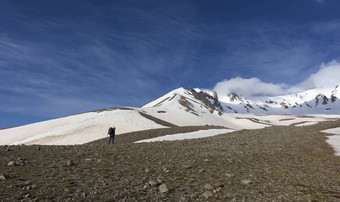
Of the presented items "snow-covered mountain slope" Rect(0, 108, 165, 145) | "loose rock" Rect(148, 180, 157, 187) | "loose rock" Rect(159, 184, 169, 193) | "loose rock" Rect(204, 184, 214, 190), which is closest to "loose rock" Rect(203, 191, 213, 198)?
"loose rock" Rect(204, 184, 214, 190)

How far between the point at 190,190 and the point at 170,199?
1.45 metres

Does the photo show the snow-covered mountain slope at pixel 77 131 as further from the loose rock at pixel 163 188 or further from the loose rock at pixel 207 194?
the loose rock at pixel 207 194

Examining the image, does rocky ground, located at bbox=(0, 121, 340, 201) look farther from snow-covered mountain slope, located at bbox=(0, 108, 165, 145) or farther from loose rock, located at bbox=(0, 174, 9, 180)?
snow-covered mountain slope, located at bbox=(0, 108, 165, 145)

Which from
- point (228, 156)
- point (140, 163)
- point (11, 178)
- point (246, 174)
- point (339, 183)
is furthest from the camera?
point (228, 156)

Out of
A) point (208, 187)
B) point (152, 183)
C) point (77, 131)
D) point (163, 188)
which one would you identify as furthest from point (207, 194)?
point (77, 131)

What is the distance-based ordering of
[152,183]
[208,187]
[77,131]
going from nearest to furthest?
[208,187] → [152,183] → [77,131]

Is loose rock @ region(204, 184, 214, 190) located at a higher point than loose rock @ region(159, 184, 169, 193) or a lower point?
lower

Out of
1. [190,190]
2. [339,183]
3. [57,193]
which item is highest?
[57,193]

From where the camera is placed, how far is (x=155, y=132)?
51562mm

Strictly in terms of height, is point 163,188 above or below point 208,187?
above

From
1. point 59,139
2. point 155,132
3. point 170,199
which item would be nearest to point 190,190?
point 170,199

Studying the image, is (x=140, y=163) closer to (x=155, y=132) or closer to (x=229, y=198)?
(x=229, y=198)

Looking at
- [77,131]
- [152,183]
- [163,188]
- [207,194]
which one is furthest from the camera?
[77,131]

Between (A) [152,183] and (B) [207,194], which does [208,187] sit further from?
(A) [152,183]
